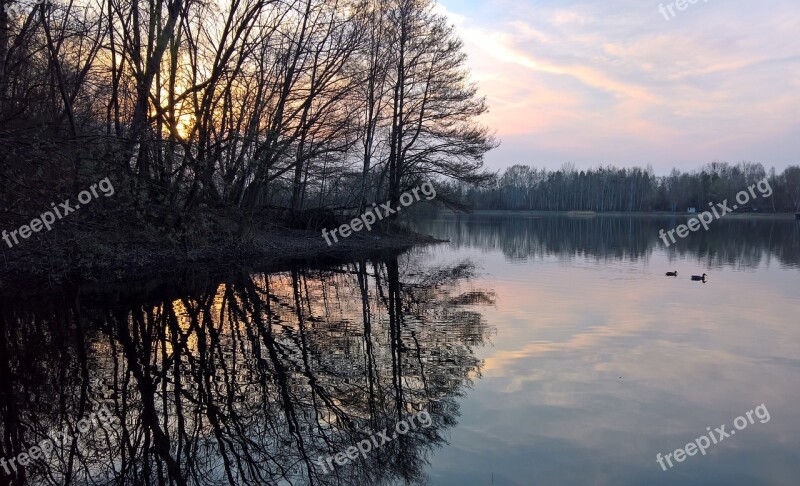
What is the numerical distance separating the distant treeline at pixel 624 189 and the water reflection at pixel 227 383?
102537 millimetres

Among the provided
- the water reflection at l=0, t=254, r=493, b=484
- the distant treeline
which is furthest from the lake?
the distant treeline

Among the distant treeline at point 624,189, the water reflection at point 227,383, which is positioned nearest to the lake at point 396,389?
the water reflection at point 227,383

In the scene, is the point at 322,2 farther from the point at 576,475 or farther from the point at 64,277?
the point at 576,475

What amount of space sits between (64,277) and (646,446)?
14.1 m

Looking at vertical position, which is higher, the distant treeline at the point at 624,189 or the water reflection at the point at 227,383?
the distant treeline at the point at 624,189

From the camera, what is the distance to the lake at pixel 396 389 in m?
4.61

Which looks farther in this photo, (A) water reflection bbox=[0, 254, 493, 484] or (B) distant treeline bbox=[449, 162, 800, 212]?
(B) distant treeline bbox=[449, 162, 800, 212]

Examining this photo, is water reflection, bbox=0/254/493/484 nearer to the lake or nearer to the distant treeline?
the lake

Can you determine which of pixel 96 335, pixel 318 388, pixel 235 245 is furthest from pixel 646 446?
pixel 235 245

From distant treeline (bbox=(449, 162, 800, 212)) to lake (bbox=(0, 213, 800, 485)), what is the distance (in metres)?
102

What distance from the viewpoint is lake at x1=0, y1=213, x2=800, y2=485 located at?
461cm

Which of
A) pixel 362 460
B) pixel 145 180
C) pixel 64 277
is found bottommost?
pixel 362 460

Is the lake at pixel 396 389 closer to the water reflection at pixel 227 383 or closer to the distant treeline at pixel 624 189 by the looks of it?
the water reflection at pixel 227 383

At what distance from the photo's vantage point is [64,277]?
44.5ft
